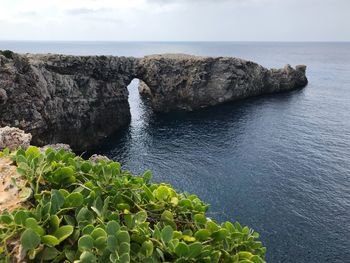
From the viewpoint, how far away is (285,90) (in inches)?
6432

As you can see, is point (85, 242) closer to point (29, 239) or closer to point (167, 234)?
point (29, 239)

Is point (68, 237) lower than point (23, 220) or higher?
lower

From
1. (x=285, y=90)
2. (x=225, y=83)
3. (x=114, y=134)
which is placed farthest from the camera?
(x=285, y=90)

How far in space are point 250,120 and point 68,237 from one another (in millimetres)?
108813

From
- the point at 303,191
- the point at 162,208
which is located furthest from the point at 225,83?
the point at 162,208

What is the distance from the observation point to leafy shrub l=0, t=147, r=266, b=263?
22.7 feet

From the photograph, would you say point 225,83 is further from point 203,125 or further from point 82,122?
point 82,122

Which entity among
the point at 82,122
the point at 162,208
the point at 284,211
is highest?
the point at 162,208

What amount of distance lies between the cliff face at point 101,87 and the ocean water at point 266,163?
7.66 metres

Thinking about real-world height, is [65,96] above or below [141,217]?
below

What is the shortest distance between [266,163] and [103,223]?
242 ft

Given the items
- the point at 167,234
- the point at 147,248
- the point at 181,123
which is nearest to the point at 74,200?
the point at 147,248

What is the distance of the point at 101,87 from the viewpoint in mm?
103375

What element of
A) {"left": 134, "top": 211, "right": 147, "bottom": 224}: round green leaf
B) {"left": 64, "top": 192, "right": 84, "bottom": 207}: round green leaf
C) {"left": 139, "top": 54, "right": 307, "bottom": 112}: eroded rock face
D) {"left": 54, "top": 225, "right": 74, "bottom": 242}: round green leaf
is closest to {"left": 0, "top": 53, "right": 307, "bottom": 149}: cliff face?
{"left": 139, "top": 54, "right": 307, "bottom": 112}: eroded rock face
